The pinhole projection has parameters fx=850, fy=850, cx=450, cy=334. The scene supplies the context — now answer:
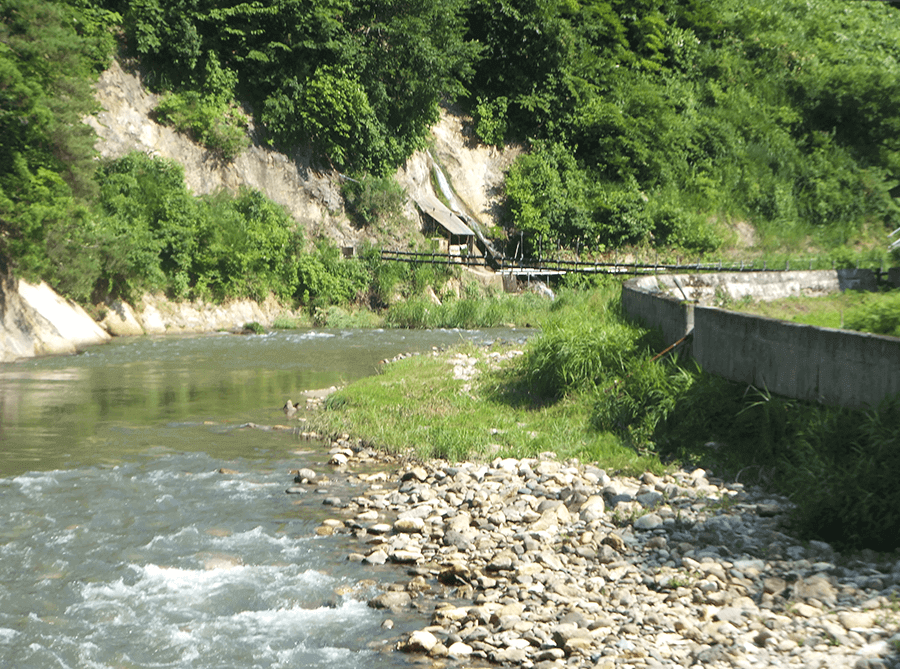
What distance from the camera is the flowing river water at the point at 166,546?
7027 millimetres

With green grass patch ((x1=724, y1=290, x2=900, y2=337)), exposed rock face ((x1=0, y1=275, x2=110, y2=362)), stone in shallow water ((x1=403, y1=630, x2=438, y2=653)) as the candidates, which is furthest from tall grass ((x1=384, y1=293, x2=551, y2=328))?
stone in shallow water ((x1=403, y1=630, x2=438, y2=653))

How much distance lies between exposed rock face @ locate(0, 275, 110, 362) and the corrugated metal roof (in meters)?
19.6

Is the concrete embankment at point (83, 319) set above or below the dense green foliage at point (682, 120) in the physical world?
below

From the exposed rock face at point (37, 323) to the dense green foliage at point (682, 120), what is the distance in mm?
24640

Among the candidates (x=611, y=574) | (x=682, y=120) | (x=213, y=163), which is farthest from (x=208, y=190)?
(x=611, y=574)

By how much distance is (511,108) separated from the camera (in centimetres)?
4912

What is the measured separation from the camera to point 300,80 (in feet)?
130

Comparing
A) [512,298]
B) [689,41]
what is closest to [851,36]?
[689,41]

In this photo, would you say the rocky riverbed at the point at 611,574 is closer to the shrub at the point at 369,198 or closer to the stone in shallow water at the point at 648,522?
the stone in shallow water at the point at 648,522

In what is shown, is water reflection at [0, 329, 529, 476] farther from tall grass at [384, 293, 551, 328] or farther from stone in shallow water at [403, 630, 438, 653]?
stone in shallow water at [403, 630, 438, 653]

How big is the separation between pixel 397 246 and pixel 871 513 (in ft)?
115

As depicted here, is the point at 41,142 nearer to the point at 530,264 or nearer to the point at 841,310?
the point at 841,310

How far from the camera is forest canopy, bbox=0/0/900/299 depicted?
2536 centimetres

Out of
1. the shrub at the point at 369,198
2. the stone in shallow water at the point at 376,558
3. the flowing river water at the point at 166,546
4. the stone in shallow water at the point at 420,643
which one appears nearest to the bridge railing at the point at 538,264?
the shrub at the point at 369,198
